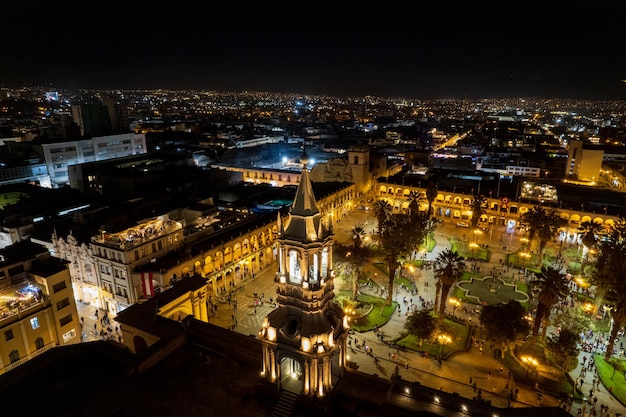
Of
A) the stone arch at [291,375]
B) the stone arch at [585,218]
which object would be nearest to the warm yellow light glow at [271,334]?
the stone arch at [291,375]

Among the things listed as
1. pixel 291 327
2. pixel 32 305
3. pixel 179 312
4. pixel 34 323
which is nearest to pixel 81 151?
pixel 32 305

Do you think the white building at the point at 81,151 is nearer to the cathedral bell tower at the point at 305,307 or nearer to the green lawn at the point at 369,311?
the green lawn at the point at 369,311

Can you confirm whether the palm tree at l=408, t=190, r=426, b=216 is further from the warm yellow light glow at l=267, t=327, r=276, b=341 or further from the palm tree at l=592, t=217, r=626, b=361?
the warm yellow light glow at l=267, t=327, r=276, b=341

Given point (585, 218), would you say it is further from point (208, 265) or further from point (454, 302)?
point (208, 265)

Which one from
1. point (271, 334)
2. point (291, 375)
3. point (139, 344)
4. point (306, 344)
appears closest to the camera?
point (306, 344)

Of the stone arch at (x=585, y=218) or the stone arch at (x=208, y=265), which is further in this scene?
the stone arch at (x=585, y=218)

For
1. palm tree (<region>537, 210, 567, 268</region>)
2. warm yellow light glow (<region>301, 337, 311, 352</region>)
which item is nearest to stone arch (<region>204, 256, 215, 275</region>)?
warm yellow light glow (<region>301, 337, 311, 352</region>)

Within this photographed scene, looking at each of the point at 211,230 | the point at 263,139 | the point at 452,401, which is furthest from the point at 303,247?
the point at 263,139

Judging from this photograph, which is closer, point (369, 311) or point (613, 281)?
point (613, 281)

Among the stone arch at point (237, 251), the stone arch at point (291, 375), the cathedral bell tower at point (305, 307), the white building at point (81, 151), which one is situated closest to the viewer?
the cathedral bell tower at point (305, 307)
